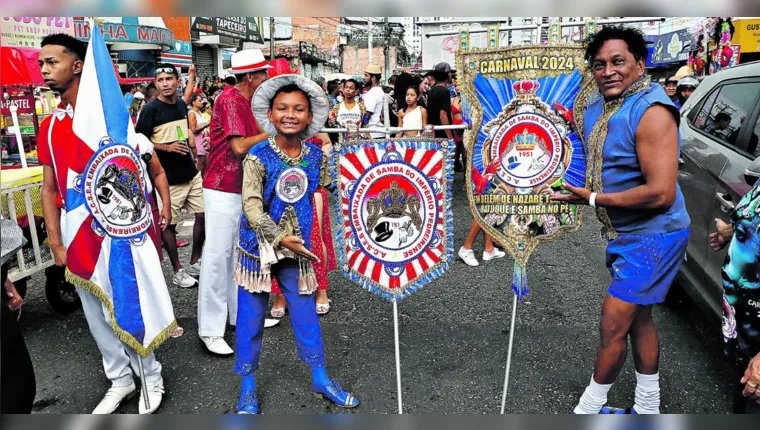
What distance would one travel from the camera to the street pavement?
306cm

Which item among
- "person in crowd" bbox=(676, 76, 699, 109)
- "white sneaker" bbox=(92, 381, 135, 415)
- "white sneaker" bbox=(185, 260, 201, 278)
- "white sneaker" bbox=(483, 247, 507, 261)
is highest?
"person in crowd" bbox=(676, 76, 699, 109)

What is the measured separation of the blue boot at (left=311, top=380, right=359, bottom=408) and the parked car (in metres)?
2.21

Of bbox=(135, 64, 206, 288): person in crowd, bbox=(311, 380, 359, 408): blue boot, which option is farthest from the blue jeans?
bbox=(135, 64, 206, 288): person in crowd

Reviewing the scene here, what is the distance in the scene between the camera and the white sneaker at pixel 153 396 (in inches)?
116

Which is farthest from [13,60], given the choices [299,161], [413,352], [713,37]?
[713,37]

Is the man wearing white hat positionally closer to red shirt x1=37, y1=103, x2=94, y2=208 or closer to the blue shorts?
red shirt x1=37, y1=103, x2=94, y2=208

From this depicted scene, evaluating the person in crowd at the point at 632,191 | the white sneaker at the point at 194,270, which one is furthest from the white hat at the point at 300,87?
the white sneaker at the point at 194,270

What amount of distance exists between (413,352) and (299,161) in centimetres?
163

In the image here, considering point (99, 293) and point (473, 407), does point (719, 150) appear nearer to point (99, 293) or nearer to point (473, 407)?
point (473, 407)

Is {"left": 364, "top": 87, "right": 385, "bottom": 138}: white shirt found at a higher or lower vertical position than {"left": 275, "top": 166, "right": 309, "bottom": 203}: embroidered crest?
higher

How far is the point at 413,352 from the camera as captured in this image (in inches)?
143

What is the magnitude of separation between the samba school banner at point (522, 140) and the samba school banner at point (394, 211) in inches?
8.3

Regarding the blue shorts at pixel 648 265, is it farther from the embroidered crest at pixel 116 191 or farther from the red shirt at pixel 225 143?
the embroidered crest at pixel 116 191

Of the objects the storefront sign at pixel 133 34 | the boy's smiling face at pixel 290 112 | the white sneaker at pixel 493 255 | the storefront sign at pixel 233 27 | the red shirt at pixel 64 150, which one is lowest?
the white sneaker at pixel 493 255
